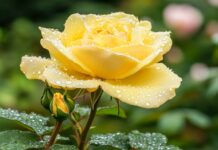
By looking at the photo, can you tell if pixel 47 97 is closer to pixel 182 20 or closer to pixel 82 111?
pixel 82 111

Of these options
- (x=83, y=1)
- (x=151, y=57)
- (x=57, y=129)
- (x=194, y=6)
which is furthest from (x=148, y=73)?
(x=83, y=1)

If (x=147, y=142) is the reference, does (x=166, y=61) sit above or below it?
below

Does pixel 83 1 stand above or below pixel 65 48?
below

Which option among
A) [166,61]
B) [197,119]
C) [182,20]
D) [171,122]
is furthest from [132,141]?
[182,20]

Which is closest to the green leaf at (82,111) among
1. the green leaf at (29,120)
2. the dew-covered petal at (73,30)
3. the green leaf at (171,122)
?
the green leaf at (29,120)

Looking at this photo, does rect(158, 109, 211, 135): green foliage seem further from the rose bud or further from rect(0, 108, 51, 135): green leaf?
the rose bud

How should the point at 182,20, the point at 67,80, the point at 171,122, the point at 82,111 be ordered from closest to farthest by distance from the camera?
the point at 67,80
the point at 82,111
the point at 171,122
the point at 182,20

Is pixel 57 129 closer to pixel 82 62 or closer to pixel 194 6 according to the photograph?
pixel 82 62
